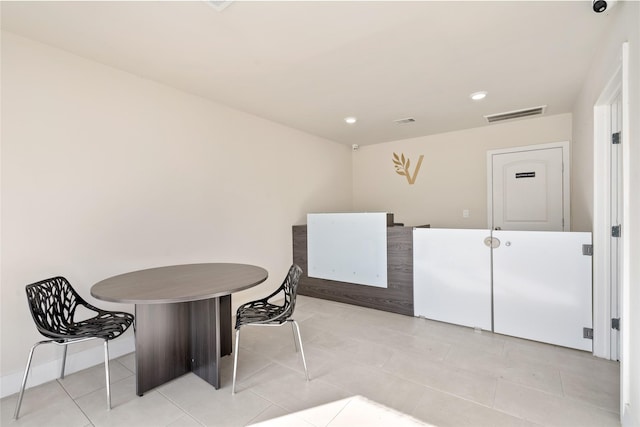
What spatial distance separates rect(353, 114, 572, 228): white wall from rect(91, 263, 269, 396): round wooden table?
3330 mm

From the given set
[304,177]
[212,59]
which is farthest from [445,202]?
[212,59]

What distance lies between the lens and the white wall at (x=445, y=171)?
13.2 feet

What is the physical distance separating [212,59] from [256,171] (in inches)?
60.6

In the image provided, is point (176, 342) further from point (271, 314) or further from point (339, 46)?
point (339, 46)

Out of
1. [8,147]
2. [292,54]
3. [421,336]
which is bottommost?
[421,336]

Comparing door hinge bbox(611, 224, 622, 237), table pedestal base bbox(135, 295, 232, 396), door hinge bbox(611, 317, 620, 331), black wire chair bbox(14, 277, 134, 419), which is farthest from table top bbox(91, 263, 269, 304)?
door hinge bbox(611, 317, 620, 331)

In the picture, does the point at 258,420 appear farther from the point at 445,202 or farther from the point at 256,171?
the point at 445,202

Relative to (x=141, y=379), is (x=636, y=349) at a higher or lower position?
higher

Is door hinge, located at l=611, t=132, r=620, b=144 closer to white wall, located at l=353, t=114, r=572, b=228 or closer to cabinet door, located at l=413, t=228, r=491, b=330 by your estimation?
cabinet door, located at l=413, t=228, r=491, b=330

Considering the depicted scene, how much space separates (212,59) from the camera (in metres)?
2.36

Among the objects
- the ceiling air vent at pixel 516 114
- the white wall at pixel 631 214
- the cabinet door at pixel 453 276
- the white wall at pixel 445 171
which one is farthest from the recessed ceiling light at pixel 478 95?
the cabinet door at pixel 453 276

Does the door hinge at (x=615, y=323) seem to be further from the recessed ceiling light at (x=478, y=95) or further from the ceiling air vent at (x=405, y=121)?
the ceiling air vent at (x=405, y=121)

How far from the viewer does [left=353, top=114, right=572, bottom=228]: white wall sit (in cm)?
402

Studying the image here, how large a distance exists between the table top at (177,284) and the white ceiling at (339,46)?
5.55 ft
